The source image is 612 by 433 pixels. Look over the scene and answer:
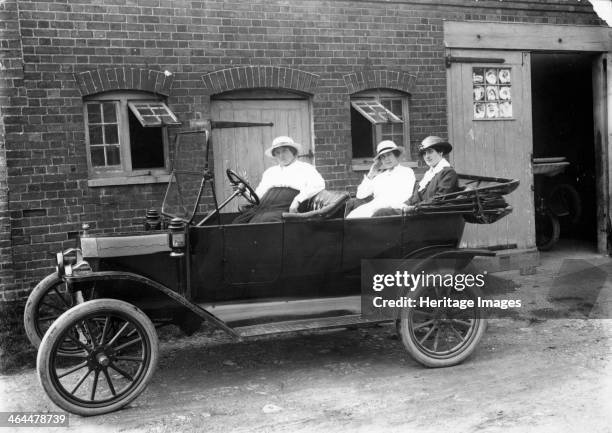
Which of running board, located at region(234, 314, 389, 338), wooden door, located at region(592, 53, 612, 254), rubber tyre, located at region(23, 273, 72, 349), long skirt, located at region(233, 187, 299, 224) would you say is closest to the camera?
running board, located at region(234, 314, 389, 338)

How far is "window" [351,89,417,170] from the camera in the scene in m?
8.32

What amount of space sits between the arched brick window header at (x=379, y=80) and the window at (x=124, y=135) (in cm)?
228

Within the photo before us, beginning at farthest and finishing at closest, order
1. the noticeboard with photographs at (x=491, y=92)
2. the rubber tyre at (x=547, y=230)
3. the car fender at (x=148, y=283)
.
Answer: the rubber tyre at (x=547, y=230) → the noticeboard with photographs at (x=491, y=92) → the car fender at (x=148, y=283)

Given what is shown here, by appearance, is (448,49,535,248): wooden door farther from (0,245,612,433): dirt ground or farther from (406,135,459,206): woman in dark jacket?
(406,135,459,206): woman in dark jacket

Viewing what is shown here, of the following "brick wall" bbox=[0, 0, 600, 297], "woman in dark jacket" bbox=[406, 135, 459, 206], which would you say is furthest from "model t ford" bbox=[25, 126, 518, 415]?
"brick wall" bbox=[0, 0, 600, 297]

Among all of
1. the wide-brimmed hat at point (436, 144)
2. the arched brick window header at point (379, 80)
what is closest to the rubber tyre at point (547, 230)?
the arched brick window header at point (379, 80)

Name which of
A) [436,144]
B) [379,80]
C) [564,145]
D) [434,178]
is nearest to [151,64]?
[379,80]

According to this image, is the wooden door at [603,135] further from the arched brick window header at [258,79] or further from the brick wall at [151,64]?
the arched brick window header at [258,79]

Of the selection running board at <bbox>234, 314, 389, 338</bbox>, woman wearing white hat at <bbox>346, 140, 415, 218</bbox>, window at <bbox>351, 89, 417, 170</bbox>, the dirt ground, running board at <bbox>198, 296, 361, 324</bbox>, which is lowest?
the dirt ground

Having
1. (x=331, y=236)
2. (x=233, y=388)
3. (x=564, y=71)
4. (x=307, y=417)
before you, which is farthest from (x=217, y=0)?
(x=564, y=71)

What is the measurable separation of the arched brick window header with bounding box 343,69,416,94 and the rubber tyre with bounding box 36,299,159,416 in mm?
4742

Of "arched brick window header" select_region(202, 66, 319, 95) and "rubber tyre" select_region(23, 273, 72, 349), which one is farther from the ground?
"arched brick window header" select_region(202, 66, 319, 95)

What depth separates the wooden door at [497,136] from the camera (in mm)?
8820

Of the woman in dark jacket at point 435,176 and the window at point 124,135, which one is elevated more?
the window at point 124,135
